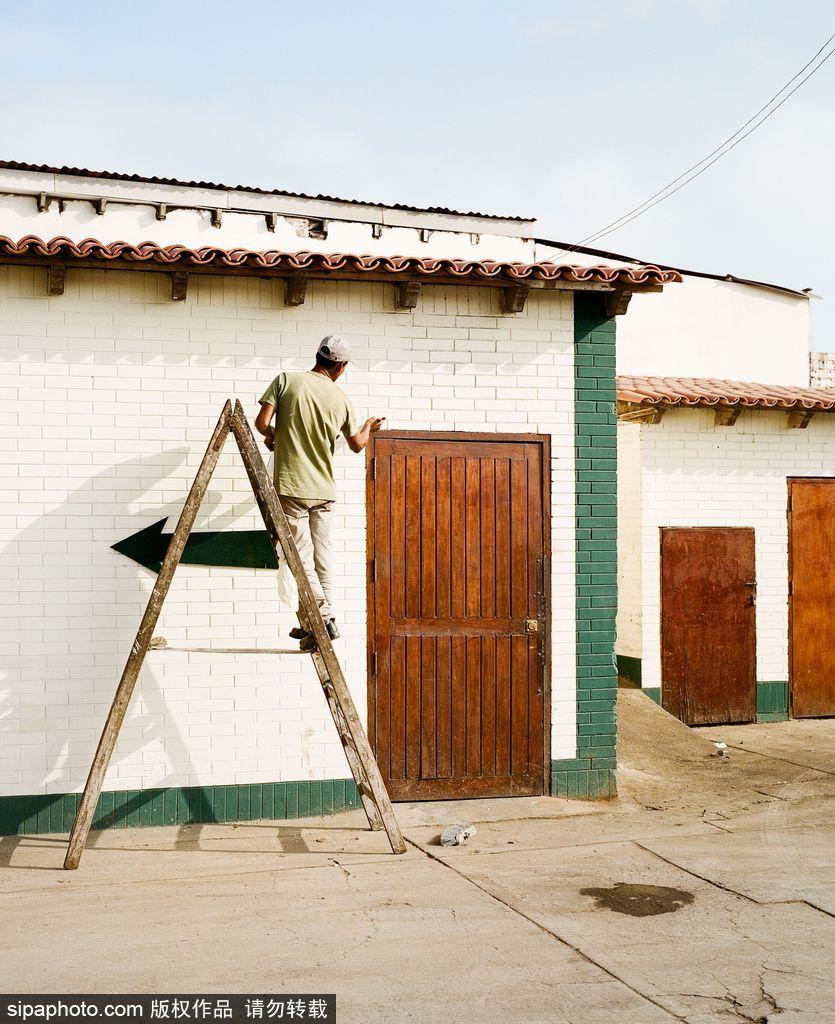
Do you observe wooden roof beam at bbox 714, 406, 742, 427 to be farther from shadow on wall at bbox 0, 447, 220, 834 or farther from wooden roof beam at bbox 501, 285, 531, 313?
shadow on wall at bbox 0, 447, 220, 834

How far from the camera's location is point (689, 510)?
35.3 ft

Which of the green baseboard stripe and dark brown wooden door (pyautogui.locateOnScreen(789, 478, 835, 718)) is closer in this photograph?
the green baseboard stripe

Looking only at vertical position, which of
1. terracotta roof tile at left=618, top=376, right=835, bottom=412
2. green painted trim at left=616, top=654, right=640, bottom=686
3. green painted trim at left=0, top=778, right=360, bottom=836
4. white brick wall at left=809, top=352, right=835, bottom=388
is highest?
white brick wall at left=809, top=352, right=835, bottom=388

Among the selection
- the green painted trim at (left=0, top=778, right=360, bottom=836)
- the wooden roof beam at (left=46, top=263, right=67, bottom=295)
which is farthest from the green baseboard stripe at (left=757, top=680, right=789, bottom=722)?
the wooden roof beam at (left=46, top=263, right=67, bottom=295)

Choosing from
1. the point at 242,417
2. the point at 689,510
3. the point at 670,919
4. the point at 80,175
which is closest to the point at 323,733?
the point at 242,417

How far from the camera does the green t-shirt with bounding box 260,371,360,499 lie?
6.24m

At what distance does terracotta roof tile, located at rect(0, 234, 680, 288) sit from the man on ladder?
1.83 ft

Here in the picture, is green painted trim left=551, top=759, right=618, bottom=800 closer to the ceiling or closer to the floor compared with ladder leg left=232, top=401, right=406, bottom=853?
closer to the floor

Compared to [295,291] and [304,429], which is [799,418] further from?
[304,429]

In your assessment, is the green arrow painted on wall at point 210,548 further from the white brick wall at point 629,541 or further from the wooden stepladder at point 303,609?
the white brick wall at point 629,541

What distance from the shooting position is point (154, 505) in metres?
6.62

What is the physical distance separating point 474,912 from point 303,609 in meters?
1.93

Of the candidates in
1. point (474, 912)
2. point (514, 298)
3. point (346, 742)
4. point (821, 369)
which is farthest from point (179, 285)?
point (821, 369)

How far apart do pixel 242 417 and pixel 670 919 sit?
11.4ft
